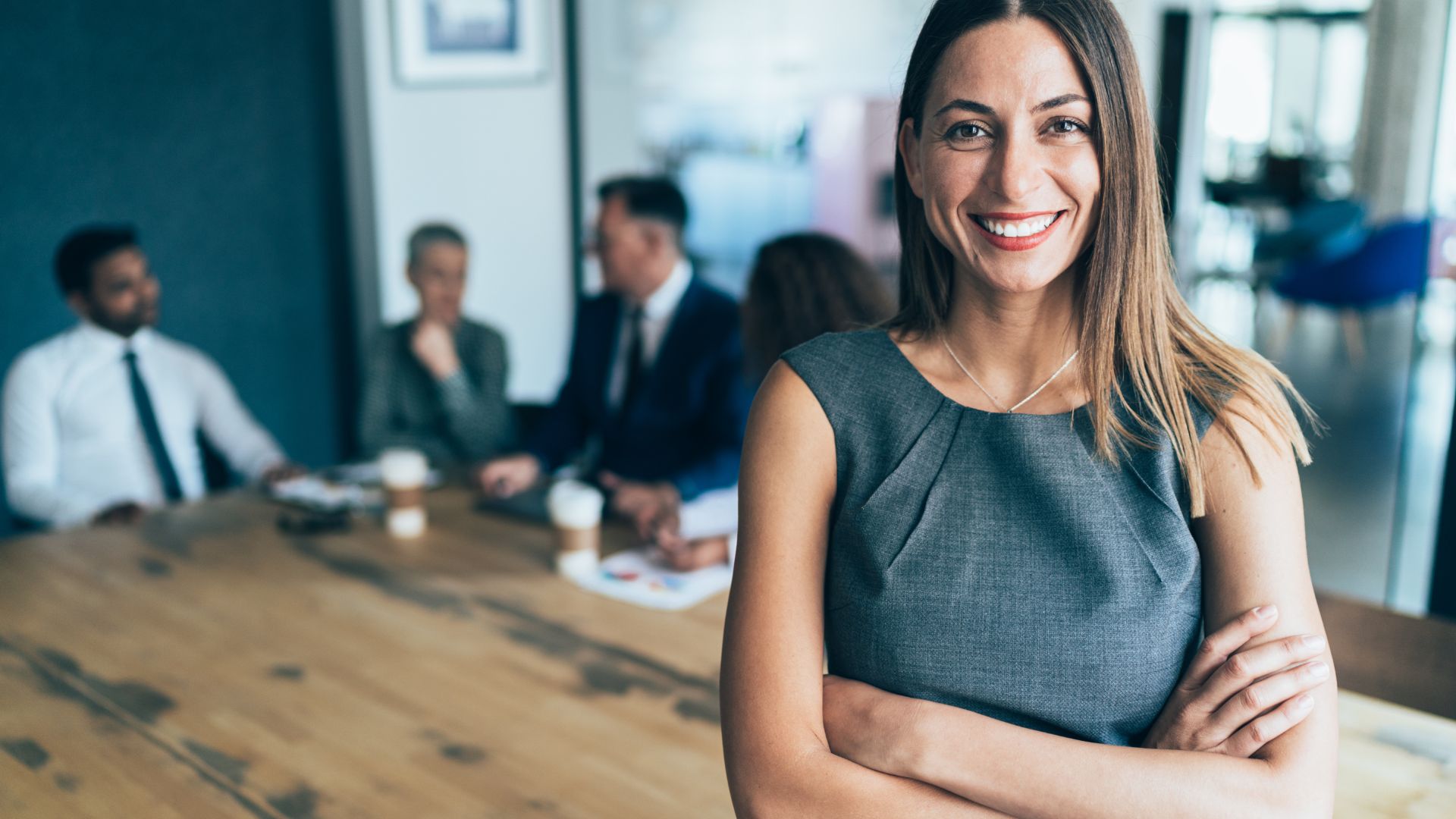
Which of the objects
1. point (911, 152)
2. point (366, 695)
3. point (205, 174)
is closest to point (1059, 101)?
point (911, 152)

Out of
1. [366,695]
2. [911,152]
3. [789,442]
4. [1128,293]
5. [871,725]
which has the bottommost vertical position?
[366,695]

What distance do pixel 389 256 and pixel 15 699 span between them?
3.41 m

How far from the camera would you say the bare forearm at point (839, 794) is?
3.33ft

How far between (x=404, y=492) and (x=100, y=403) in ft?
3.86

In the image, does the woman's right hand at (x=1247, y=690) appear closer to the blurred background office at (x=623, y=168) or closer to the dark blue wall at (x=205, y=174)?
the blurred background office at (x=623, y=168)

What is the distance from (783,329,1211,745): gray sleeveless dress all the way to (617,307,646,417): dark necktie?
187 cm

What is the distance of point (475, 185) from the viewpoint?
4.95m

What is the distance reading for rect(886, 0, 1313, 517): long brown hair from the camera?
101cm

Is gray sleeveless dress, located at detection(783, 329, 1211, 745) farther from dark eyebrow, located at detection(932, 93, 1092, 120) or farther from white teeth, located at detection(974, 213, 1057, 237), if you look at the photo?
dark eyebrow, located at detection(932, 93, 1092, 120)

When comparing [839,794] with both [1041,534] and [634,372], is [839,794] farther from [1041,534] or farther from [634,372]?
[634,372]

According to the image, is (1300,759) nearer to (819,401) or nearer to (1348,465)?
(819,401)

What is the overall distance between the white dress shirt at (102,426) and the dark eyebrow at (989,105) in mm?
2437

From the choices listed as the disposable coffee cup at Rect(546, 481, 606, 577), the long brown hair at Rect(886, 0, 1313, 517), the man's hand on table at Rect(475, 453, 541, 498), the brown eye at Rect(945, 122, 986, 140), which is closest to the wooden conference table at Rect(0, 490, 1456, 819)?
the disposable coffee cup at Rect(546, 481, 606, 577)

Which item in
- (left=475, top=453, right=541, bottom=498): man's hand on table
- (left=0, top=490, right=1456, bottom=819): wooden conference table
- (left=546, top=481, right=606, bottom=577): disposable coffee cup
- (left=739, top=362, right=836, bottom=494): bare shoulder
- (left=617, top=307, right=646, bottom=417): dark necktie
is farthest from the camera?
(left=617, top=307, right=646, bottom=417): dark necktie
